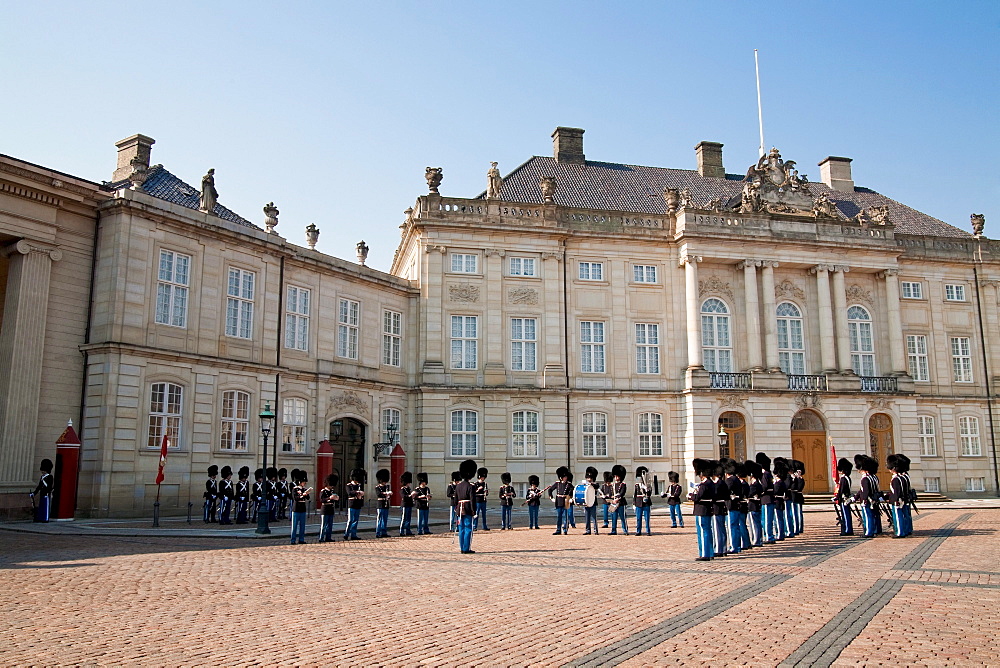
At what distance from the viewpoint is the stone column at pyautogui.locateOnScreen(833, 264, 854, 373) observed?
37625mm

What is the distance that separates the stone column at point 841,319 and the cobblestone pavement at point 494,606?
21842mm

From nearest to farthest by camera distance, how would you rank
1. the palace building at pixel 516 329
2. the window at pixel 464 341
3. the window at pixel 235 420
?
the palace building at pixel 516 329 < the window at pixel 235 420 < the window at pixel 464 341

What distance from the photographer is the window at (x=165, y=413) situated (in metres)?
25.1

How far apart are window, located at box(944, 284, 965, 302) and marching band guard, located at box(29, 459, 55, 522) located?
130 ft

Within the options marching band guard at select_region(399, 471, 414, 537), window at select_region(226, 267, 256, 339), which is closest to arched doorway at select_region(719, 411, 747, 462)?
marching band guard at select_region(399, 471, 414, 537)

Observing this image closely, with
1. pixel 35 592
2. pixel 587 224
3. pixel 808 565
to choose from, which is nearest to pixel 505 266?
pixel 587 224

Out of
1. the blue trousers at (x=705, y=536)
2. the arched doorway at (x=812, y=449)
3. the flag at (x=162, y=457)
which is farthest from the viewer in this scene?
the arched doorway at (x=812, y=449)

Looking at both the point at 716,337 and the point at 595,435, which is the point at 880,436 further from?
the point at 595,435

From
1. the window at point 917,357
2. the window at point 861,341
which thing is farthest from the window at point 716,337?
the window at point 917,357

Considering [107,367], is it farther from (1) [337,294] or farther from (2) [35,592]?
(2) [35,592]

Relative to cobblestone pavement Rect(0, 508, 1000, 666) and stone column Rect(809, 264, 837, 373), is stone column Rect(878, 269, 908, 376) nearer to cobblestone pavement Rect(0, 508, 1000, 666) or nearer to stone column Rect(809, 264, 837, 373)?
stone column Rect(809, 264, 837, 373)

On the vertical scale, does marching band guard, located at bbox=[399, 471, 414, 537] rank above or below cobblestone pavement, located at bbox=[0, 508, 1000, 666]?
above

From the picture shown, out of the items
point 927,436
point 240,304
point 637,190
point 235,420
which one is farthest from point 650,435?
point 240,304

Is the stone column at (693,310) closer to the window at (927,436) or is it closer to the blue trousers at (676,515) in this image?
the window at (927,436)
